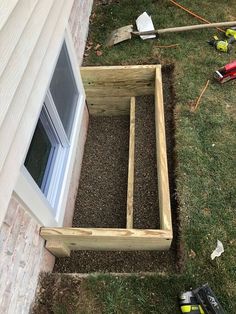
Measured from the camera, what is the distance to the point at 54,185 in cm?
280

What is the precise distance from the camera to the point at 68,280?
2623 millimetres

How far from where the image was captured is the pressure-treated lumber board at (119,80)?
12.4 ft

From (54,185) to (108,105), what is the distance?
1.82 metres

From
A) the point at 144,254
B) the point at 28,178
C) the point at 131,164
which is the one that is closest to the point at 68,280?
the point at 144,254

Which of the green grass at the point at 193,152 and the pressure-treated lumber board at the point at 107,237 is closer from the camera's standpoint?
the pressure-treated lumber board at the point at 107,237

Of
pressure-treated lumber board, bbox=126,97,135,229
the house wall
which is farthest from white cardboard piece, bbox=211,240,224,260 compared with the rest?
the house wall

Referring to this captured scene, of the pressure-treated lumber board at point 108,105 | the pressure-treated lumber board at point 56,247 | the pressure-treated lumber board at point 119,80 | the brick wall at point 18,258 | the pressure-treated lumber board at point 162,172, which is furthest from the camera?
the pressure-treated lumber board at point 108,105

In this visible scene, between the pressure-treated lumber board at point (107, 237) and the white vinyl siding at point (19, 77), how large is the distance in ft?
3.01

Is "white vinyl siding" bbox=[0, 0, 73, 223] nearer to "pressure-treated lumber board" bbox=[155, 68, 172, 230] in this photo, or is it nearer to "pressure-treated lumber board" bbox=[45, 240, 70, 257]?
"pressure-treated lumber board" bbox=[45, 240, 70, 257]

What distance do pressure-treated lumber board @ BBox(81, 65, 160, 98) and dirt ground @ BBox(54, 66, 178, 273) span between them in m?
0.20

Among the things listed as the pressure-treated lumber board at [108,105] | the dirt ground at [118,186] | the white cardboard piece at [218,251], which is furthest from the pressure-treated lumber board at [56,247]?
the pressure-treated lumber board at [108,105]

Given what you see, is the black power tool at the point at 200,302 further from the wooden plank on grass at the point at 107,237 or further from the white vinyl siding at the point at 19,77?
the white vinyl siding at the point at 19,77

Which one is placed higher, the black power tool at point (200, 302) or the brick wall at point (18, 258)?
the brick wall at point (18, 258)

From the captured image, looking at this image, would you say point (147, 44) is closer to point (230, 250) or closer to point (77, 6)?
point (77, 6)
